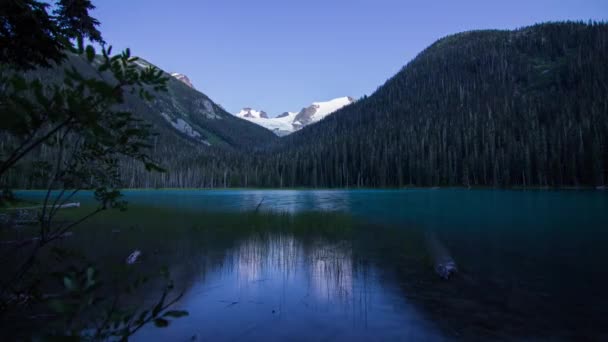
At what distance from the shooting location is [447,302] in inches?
366

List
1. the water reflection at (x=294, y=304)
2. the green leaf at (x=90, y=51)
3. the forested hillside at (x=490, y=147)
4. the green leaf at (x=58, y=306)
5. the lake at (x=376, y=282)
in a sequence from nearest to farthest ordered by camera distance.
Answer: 1. the green leaf at (x=58, y=306)
2. the green leaf at (x=90, y=51)
3. the water reflection at (x=294, y=304)
4. the lake at (x=376, y=282)
5. the forested hillside at (x=490, y=147)

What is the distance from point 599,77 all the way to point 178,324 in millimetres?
195825

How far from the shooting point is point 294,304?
31.2 feet

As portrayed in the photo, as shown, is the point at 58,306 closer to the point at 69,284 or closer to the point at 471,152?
the point at 69,284

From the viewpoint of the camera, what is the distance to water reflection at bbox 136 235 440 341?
775 centimetres

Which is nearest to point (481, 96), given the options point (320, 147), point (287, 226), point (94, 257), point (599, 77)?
point (599, 77)

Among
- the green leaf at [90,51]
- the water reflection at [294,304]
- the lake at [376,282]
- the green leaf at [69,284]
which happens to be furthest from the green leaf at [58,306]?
the water reflection at [294,304]

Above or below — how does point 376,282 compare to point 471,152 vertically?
below

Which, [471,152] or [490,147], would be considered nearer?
[490,147]

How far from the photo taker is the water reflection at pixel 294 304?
7.75 metres

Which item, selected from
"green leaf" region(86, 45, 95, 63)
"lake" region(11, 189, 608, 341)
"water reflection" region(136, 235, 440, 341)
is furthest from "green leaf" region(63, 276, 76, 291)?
"water reflection" region(136, 235, 440, 341)

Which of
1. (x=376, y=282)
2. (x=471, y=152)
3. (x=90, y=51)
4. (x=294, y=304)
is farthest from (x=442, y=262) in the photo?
(x=471, y=152)

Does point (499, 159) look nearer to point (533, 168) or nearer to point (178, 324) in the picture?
point (533, 168)

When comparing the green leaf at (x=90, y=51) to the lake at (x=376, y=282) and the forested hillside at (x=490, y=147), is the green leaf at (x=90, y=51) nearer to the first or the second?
the lake at (x=376, y=282)
